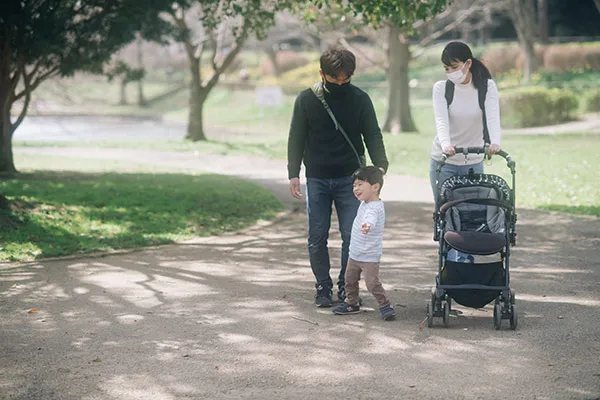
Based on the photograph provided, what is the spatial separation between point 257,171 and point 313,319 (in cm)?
1384

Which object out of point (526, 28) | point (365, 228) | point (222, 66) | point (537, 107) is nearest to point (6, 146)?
point (222, 66)

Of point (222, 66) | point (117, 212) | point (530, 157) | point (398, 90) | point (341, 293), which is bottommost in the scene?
point (341, 293)

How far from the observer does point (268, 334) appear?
6430 millimetres

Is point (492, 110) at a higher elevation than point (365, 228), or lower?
higher

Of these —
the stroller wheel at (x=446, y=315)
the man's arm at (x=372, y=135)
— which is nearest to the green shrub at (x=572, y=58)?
the man's arm at (x=372, y=135)

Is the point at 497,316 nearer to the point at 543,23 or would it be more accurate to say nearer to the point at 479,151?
the point at 479,151

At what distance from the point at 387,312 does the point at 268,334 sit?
0.94 metres

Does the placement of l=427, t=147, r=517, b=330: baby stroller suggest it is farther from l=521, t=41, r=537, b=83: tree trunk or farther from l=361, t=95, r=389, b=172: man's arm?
l=521, t=41, r=537, b=83: tree trunk

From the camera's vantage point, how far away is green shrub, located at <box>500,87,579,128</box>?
31.1 metres

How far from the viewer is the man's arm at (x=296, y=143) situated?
281 inches

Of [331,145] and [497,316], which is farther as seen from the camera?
[331,145]

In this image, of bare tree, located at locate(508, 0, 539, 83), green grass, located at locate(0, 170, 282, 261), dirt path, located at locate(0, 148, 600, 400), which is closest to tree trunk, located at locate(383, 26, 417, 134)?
bare tree, located at locate(508, 0, 539, 83)

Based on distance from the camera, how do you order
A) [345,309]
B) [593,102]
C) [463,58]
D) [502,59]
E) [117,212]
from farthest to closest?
[502,59], [593,102], [117,212], [345,309], [463,58]

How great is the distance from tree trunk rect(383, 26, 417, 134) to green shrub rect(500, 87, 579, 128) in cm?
370
